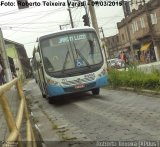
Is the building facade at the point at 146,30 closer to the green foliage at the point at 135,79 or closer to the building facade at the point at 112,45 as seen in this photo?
the building facade at the point at 112,45

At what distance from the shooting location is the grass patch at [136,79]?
14.9m

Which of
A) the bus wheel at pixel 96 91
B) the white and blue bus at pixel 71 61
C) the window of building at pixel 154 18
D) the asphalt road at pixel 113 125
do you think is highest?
the window of building at pixel 154 18

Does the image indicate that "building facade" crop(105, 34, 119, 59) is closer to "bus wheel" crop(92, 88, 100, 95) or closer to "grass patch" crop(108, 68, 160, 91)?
"grass patch" crop(108, 68, 160, 91)

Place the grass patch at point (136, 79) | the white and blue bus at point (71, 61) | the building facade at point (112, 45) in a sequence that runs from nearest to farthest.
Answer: the grass patch at point (136, 79), the white and blue bus at point (71, 61), the building facade at point (112, 45)

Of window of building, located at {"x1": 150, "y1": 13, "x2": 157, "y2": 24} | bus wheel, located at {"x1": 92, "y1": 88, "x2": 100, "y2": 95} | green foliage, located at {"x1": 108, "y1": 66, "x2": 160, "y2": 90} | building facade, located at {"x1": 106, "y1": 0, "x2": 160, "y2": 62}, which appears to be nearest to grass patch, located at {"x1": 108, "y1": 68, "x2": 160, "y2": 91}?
green foliage, located at {"x1": 108, "y1": 66, "x2": 160, "y2": 90}

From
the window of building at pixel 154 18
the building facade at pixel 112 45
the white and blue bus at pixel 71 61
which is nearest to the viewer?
the white and blue bus at pixel 71 61

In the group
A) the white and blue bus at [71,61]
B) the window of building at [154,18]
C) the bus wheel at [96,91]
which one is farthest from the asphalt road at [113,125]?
the window of building at [154,18]

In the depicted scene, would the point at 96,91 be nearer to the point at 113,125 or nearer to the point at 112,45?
the point at 113,125

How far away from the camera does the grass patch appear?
14.9 metres

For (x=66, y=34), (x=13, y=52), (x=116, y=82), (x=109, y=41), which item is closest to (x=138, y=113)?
(x=66, y=34)

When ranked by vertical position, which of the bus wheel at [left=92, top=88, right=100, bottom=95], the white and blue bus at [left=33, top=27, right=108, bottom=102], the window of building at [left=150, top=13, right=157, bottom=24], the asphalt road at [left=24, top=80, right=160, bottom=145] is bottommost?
the bus wheel at [left=92, top=88, right=100, bottom=95]

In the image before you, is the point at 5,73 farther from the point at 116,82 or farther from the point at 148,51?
the point at 148,51

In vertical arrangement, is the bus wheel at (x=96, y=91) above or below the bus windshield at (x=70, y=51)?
below

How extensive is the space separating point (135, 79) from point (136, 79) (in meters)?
0.14
